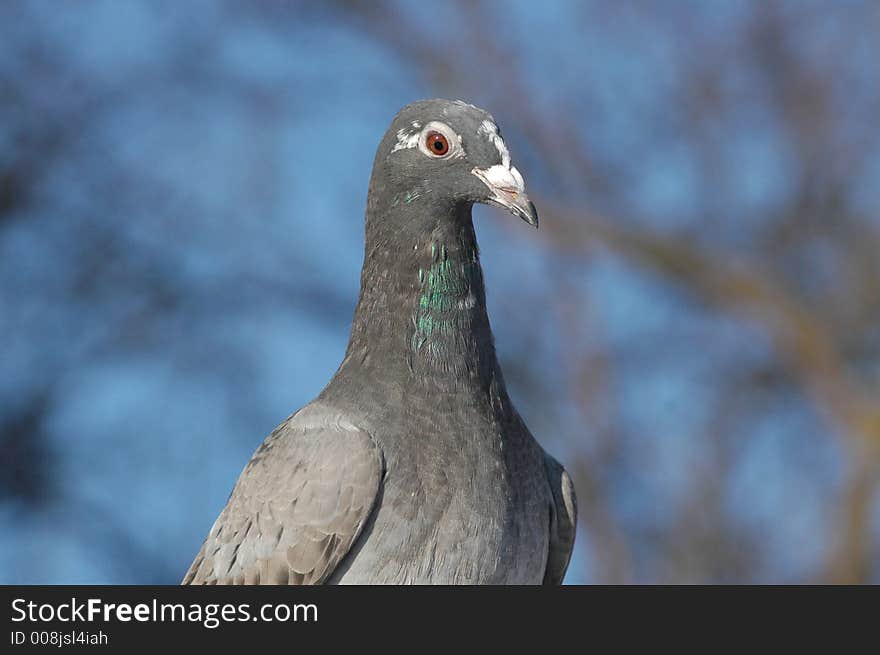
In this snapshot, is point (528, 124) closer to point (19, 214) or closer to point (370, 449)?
point (19, 214)

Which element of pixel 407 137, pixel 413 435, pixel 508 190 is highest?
pixel 407 137

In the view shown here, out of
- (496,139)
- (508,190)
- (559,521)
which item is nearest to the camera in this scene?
(508,190)

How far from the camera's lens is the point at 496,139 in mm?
4957

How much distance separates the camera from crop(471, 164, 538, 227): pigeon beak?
4.80 m

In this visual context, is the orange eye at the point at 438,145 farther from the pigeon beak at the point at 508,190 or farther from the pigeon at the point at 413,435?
the pigeon beak at the point at 508,190

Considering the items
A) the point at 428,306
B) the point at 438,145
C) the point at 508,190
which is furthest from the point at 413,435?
the point at 438,145

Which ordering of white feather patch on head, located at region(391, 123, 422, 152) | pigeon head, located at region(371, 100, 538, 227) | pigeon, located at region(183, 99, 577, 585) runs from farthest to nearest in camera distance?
1. white feather patch on head, located at region(391, 123, 422, 152)
2. pigeon head, located at region(371, 100, 538, 227)
3. pigeon, located at region(183, 99, 577, 585)

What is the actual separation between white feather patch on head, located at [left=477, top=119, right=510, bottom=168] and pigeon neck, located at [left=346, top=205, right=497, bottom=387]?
0.27 m

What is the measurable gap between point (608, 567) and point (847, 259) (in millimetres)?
4961

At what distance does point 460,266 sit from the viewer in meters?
5.05

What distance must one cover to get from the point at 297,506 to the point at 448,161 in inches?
56.8

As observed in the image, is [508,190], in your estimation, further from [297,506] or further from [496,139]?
[297,506]

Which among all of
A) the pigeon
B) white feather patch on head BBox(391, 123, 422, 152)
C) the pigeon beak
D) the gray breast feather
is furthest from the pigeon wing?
white feather patch on head BBox(391, 123, 422, 152)

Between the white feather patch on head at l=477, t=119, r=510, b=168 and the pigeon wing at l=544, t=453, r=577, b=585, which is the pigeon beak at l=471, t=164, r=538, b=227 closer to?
the white feather patch on head at l=477, t=119, r=510, b=168
